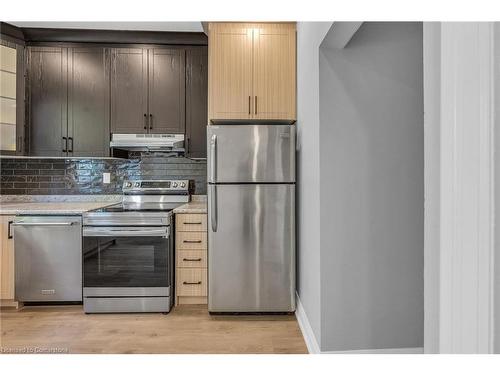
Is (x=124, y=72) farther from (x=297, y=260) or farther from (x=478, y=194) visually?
(x=478, y=194)

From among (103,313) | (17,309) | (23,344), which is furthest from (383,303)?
(17,309)

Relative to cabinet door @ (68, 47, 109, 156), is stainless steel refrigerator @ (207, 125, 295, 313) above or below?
below

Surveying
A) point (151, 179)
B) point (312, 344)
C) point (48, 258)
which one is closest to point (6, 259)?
point (48, 258)

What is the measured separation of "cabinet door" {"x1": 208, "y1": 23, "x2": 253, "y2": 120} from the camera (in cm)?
296

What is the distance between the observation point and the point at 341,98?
1943 mm

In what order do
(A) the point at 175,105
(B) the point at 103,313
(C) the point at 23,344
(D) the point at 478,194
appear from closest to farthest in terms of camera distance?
(D) the point at 478,194 < (C) the point at 23,344 < (B) the point at 103,313 < (A) the point at 175,105

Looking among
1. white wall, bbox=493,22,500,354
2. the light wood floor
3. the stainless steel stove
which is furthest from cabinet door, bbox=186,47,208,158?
white wall, bbox=493,22,500,354

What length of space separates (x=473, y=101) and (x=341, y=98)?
1.46m

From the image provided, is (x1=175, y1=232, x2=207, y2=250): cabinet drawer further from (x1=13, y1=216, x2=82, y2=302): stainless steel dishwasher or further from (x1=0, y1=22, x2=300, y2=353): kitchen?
(x1=13, y1=216, x2=82, y2=302): stainless steel dishwasher

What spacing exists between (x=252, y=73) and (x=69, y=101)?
1.79m

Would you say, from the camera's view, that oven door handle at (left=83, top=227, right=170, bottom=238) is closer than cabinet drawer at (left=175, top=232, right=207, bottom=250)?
Yes

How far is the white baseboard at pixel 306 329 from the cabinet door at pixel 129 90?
84.6 inches

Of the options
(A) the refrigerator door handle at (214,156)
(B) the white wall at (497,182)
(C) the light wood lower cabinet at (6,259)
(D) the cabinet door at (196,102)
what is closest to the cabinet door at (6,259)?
(C) the light wood lower cabinet at (6,259)

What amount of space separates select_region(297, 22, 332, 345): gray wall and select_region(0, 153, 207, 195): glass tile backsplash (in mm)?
1324
